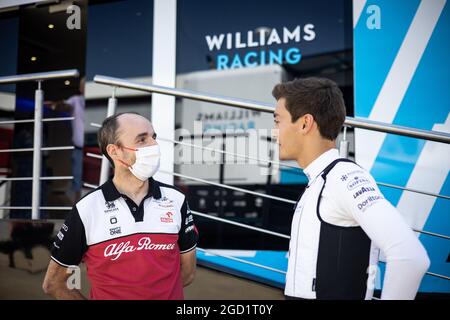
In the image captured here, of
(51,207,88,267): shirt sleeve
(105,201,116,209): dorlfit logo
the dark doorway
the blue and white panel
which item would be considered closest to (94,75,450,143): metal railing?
the blue and white panel

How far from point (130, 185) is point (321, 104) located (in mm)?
773

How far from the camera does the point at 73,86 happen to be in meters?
3.62

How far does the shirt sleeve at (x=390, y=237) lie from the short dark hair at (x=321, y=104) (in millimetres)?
236

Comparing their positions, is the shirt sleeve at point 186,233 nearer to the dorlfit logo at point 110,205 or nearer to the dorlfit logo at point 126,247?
the dorlfit logo at point 126,247

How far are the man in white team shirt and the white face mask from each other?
56 centimetres

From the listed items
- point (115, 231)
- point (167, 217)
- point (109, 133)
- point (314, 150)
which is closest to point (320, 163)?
point (314, 150)

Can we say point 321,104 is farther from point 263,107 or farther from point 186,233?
point 263,107

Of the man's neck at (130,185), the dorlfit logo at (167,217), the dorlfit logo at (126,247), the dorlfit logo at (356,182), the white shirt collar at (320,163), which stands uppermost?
the white shirt collar at (320,163)

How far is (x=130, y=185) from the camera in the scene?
5.77 ft

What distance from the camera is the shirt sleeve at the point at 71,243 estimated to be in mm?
1601

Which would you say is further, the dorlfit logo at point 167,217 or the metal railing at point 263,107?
the metal railing at point 263,107

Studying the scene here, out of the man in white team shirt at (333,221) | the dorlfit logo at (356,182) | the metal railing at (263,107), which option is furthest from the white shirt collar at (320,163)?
the metal railing at (263,107)

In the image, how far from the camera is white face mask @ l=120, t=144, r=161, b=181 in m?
1.76
